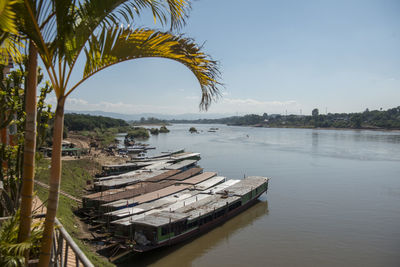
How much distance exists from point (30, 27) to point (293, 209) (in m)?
23.1

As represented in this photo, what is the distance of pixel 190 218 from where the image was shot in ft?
56.4

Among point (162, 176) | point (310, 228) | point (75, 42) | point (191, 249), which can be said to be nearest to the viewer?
point (75, 42)

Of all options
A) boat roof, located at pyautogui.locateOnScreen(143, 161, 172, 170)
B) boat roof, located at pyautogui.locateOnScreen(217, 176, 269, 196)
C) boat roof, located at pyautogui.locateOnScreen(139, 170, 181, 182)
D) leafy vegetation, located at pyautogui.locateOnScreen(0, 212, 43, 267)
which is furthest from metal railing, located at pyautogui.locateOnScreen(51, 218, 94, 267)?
boat roof, located at pyautogui.locateOnScreen(143, 161, 172, 170)

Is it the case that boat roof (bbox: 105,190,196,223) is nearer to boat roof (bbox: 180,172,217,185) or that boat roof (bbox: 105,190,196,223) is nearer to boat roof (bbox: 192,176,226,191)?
boat roof (bbox: 192,176,226,191)

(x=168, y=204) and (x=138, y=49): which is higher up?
(x=138, y=49)

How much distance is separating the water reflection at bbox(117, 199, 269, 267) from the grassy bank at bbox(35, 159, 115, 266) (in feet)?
7.20

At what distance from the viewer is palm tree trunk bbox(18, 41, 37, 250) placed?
12.1 feet

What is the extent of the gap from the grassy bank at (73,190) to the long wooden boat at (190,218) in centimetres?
223

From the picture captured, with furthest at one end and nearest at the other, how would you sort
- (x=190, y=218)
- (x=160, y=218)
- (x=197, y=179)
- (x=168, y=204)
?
(x=197, y=179), (x=168, y=204), (x=190, y=218), (x=160, y=218)

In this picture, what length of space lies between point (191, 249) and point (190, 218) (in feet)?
5.45

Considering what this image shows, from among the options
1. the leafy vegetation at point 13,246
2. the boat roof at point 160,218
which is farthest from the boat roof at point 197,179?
the leafy vegetation at point 13,246

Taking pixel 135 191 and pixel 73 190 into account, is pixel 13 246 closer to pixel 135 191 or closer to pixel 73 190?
pixel 135 191

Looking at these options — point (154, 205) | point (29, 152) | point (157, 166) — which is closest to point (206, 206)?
point (154, 205)

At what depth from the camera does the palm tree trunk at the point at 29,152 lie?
145 inches
